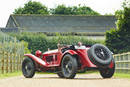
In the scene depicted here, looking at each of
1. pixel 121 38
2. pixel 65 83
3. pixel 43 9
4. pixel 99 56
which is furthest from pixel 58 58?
Answer: pixel 43 9

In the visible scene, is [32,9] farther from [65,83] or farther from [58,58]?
[65,83]

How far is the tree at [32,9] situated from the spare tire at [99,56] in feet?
234

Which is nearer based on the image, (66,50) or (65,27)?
(66,50)

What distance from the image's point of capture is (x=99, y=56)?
47.3 feet

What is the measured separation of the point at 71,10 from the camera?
290 ft

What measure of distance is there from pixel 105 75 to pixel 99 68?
3.43 feet

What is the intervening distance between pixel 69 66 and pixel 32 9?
74300mm

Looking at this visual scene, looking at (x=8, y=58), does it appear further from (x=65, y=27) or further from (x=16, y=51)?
(x=65, y=27)

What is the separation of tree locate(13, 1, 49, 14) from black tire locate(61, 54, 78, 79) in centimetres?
7112

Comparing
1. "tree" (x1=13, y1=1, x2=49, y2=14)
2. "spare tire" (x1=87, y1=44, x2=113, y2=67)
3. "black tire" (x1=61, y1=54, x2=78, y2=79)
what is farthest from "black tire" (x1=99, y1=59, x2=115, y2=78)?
"tree" (x1=13, y1=1, x2=49, y2=14)

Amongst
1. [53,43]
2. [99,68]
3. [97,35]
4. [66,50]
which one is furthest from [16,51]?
[97,35]

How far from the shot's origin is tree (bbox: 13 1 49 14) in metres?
86.1

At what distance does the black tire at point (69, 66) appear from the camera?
1413cm

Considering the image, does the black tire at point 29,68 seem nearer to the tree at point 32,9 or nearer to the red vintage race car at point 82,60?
the red vintage race car at point 82,60
